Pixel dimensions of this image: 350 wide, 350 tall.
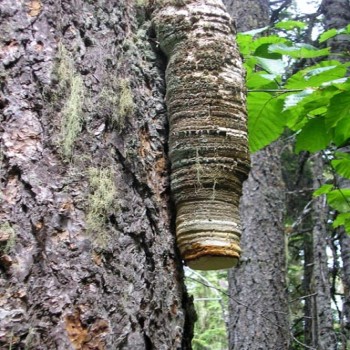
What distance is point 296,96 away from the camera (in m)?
1.82

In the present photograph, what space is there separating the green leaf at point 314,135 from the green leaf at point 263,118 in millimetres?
87

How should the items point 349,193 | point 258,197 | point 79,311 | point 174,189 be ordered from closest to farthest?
point 79,311, point 174,189, point 349,193, point 258,197

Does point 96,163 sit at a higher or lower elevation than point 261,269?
lower

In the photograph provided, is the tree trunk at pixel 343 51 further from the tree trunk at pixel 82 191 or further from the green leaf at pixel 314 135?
the tree trunk at pixel 82 191

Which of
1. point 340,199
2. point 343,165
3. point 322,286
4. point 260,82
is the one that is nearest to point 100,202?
point 260,82

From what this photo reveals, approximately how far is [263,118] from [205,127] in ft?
1.65

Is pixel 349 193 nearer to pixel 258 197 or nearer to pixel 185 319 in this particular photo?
pixel 185 319

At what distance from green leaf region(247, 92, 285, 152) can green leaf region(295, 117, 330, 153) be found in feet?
0.29

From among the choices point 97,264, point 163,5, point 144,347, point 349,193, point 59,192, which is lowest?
point 144,347

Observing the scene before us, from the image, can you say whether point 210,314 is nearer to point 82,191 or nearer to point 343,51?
point 343,51

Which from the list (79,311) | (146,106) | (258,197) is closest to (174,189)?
(146,106)

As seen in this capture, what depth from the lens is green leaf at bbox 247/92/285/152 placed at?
2.01 metres

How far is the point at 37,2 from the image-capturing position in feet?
4.72

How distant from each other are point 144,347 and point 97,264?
0.24m
